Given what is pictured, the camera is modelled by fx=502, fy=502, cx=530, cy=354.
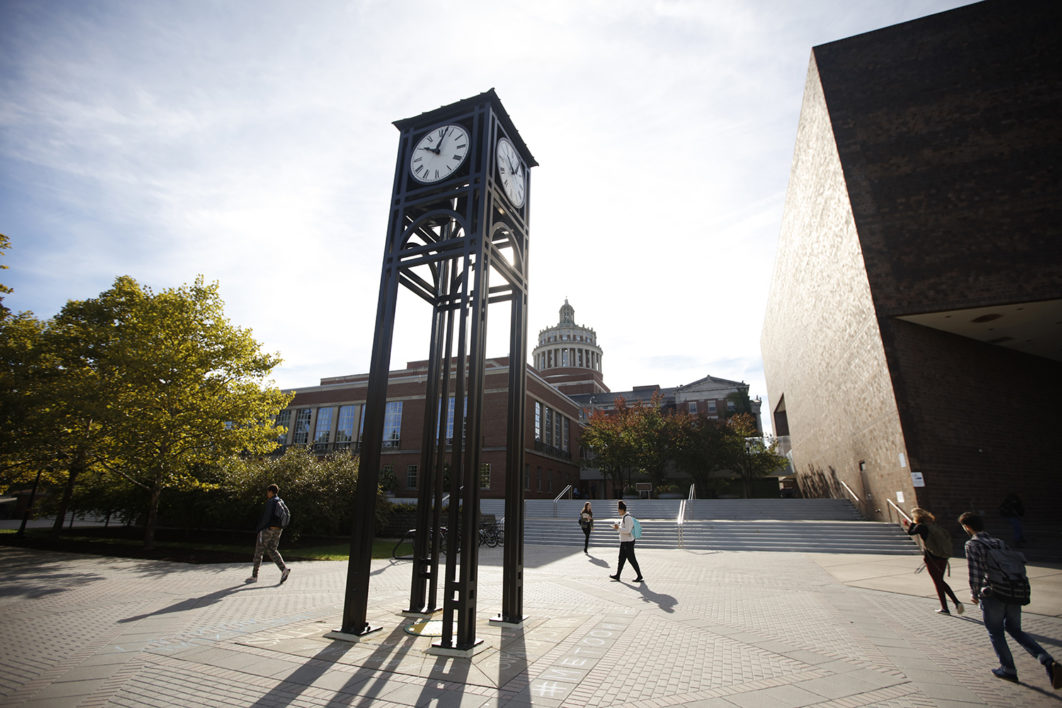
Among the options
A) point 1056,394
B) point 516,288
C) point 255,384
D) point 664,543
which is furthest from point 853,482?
point 255,384

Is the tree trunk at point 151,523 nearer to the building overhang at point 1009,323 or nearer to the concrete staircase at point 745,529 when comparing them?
the concrete staircase at point 745,529

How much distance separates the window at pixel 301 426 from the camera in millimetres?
38719

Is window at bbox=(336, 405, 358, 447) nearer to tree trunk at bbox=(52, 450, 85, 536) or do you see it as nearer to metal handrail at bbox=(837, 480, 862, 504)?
tree trunk at bbox=(52, 450, 85, 536)

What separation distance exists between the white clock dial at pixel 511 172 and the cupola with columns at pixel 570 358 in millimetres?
64802

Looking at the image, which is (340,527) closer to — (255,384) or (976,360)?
(255,384)

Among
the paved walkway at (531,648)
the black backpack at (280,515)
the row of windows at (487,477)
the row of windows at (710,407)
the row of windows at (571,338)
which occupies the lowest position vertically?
the paved walkway at (531,648)

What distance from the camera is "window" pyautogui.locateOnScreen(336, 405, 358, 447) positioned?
37406 mm

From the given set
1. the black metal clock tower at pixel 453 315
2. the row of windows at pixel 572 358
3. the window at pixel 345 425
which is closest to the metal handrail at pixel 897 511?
the black metal clock tower at pixel 453 315

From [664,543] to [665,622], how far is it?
1244 centimetres

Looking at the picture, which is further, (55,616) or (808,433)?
(808,433)

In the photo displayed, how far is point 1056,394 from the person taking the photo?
63.5ft

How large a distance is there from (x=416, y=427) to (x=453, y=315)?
Answer: 28500 mm

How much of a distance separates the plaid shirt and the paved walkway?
80 cm

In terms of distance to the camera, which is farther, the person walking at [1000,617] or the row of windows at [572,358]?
the row of windows at [572,358]
